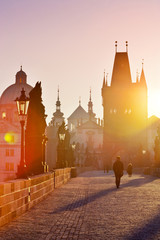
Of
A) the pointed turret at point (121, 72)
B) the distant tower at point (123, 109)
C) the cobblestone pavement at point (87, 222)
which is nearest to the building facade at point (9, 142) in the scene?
the distant tower at point (123, 109)

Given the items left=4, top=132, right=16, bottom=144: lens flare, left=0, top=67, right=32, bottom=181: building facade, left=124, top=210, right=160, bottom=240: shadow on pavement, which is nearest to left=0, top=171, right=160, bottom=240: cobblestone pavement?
left=124, top=210, right=160, bottom=240: shadow on pavement

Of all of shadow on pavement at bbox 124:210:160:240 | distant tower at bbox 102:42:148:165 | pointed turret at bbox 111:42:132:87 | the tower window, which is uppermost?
pointed turret at bbox 111:42:132:87

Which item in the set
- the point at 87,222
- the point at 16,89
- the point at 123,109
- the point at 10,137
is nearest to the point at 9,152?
the point at 10,137

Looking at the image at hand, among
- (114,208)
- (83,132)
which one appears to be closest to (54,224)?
(114,208)

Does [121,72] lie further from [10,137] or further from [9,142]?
[9,142]

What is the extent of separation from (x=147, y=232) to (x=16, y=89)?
103577 millimetres

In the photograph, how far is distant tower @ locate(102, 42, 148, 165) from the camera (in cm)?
9750

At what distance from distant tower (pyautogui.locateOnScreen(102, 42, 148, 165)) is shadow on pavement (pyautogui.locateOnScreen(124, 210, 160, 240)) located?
87.6 m

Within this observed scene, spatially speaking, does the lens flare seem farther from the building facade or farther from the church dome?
the church dome

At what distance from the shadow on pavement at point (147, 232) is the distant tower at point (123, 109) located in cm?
8756

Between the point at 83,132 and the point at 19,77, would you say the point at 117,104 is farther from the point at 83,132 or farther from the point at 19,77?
the point at 19,77

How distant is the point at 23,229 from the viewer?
855 centimetres

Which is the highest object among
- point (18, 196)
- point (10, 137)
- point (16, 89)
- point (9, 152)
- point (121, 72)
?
point (121, 72)

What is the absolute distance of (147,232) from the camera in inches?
325
